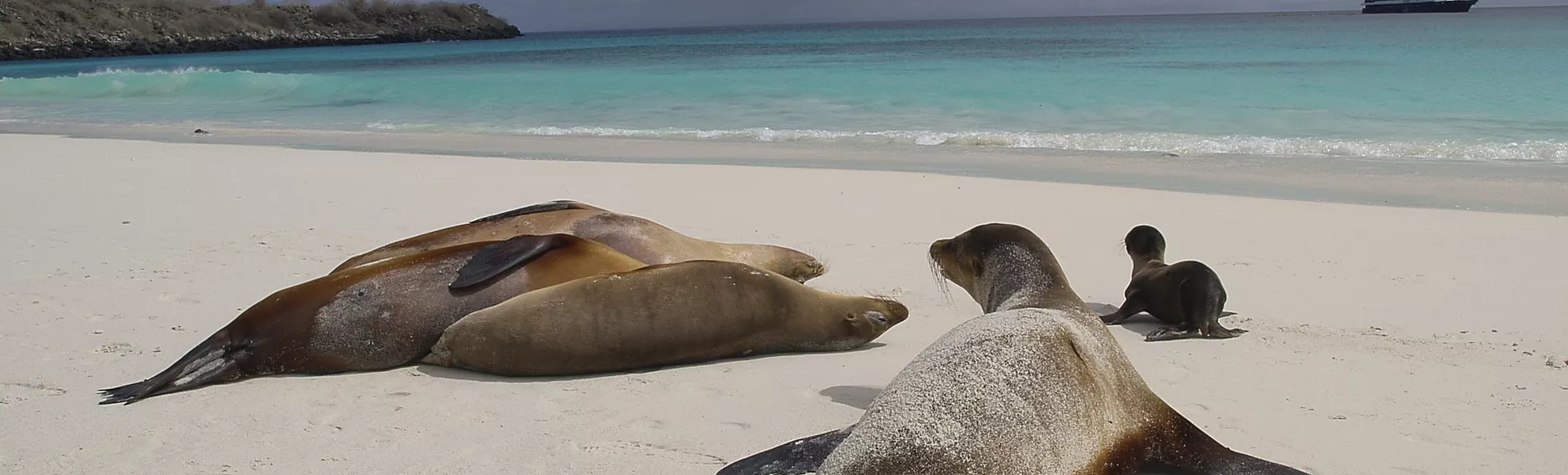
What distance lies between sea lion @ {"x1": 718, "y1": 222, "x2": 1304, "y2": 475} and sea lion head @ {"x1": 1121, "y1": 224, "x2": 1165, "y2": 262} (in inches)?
78.7

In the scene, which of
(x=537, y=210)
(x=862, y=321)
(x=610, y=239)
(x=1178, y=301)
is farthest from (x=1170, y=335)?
(x=537, y=210)

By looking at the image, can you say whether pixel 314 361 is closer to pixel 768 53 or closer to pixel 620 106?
pixel 620 106

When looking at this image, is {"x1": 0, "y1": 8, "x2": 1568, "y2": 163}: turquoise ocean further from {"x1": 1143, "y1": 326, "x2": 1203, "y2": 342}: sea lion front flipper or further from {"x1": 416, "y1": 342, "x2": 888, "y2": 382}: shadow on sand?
{"x1": 416, "y1": 342, "x2": 888, "y2": 382}: shadow on sand

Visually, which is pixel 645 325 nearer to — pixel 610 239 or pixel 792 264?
pixel 610 239

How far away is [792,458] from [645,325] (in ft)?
4.32

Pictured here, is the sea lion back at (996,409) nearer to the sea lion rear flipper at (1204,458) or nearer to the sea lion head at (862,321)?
the sea lion rear flipper at (1204,458)

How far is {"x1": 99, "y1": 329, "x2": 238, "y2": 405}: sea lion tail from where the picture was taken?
3609 mm

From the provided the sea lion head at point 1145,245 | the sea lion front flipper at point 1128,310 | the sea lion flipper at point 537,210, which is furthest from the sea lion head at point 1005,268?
the sea lion flipper at point 537,210

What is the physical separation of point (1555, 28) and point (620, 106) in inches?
1542

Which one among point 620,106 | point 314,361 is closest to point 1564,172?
point 314,361

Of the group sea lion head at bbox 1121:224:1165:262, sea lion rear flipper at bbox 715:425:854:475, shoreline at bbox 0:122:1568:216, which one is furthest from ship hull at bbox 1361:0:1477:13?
sea lion rear flipper at bbox 715:425:854:475

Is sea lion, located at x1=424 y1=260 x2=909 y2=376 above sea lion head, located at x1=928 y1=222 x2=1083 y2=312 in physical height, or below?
below

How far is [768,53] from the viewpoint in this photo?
4409 centimetres

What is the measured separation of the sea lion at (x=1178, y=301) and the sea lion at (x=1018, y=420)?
139 cm
